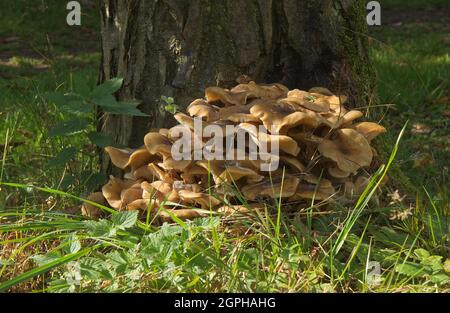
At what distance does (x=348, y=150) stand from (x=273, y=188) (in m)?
0.40

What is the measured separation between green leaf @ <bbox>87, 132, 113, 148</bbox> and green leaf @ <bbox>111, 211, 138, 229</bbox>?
2.10 ft

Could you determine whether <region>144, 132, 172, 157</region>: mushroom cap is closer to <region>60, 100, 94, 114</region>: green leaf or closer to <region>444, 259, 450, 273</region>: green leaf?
<region>60, 100, 94, 114</region>: green leaf

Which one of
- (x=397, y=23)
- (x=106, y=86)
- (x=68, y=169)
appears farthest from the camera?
(x=397, y=23)

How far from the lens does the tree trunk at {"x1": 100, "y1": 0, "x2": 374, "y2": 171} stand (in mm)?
3518

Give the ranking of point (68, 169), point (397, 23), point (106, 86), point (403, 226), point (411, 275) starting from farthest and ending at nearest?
point (397, 23) → point (68, 169) → point (106, 86) → point (403, 226) → point (411, 275)

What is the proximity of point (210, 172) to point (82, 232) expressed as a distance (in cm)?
62

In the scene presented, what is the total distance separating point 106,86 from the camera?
349cm

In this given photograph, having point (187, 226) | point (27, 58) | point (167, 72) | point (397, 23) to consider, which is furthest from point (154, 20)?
point (397, 23)

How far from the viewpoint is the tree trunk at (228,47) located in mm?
3518

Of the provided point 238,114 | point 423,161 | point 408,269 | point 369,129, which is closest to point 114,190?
point 238,114

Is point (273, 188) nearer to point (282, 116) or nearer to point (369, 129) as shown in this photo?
point (282, 116)

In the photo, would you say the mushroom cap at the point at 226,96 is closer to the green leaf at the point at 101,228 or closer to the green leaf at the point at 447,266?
the green leaf at the point at 101,228

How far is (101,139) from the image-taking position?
11.7 ft

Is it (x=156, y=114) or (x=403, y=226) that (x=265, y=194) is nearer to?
(x=403, y=226)
